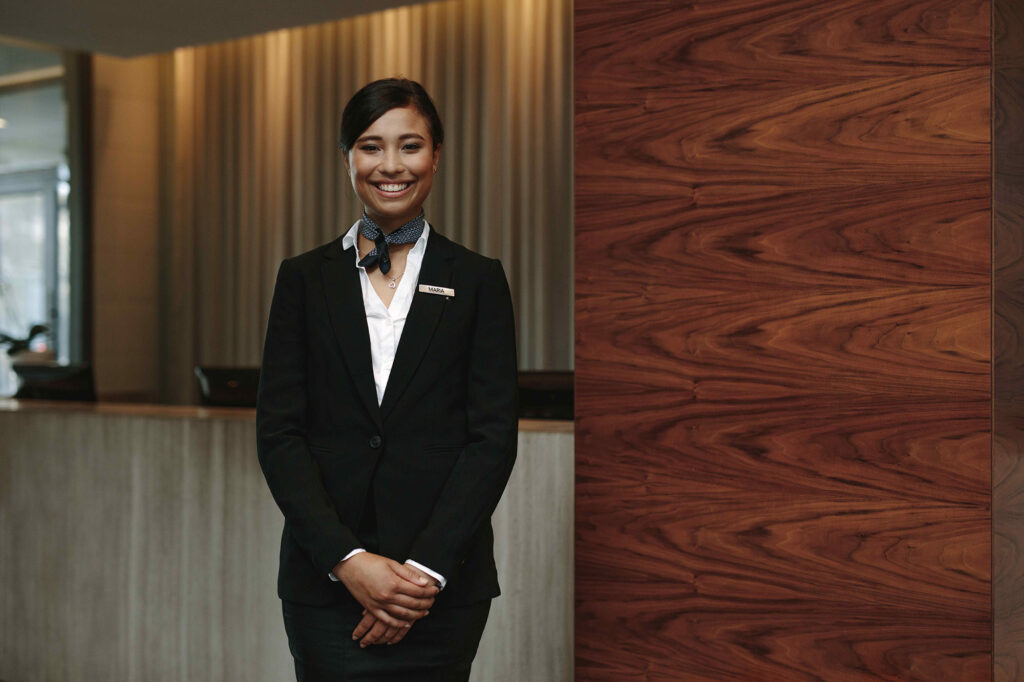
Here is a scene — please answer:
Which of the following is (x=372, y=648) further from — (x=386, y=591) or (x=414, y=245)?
(x=414, y=245)

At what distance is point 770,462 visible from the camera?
6.81ft

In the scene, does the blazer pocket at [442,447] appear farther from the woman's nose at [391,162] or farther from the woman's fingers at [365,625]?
the woman's nose at [391,162]

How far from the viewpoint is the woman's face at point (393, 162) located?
1.53m

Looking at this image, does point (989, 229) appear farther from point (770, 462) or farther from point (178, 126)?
point (178, 126)

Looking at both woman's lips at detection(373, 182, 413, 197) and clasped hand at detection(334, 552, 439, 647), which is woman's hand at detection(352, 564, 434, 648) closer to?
clasped hand at detection(334, 552, 439, 647)

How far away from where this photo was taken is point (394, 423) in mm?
1519

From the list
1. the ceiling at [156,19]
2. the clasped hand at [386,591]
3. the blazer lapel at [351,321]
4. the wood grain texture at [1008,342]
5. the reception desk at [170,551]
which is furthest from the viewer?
the ceiling at [156,19]

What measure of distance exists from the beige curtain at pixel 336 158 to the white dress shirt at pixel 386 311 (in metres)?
3.90

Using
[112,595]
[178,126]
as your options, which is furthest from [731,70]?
[178,126]

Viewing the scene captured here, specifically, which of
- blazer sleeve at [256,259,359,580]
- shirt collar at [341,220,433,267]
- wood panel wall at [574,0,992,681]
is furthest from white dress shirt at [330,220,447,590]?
wood panel wall at [574,0,992,681]

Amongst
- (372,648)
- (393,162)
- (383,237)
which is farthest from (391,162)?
(372,648)

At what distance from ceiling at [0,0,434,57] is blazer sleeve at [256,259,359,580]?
3448mm

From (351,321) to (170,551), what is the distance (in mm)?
2027

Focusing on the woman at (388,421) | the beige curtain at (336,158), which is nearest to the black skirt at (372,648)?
the woman at (388,421)
